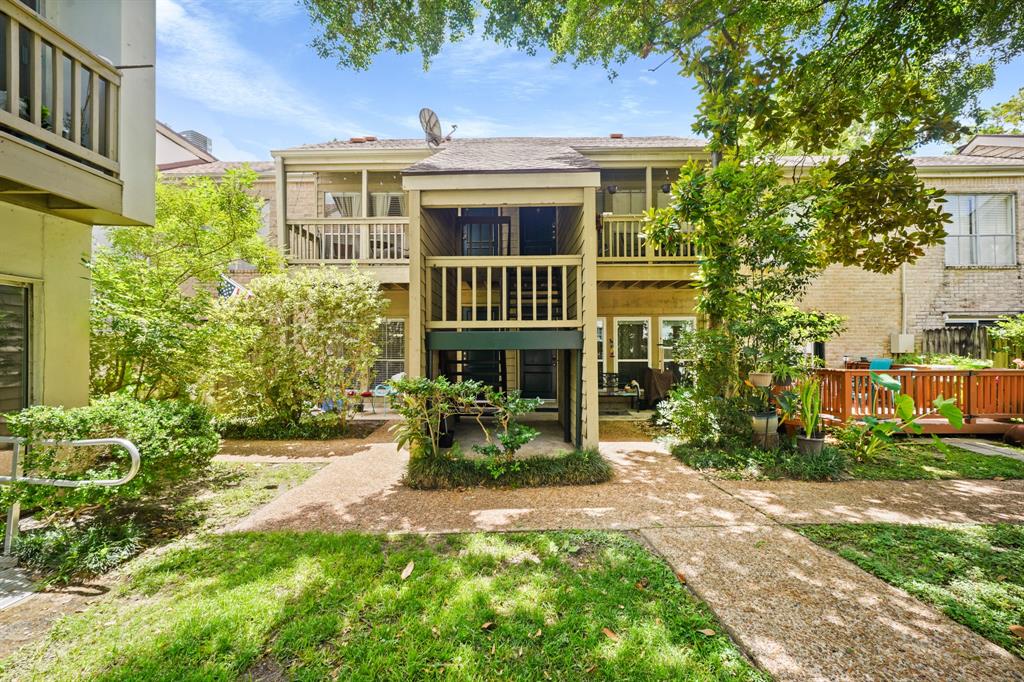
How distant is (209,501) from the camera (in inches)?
180

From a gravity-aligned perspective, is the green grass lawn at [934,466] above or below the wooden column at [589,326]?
below

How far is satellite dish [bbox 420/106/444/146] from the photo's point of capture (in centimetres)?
1071

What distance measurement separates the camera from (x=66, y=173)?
352 cm

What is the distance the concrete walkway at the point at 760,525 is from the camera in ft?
7.24

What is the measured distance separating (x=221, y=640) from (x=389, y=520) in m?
1.83

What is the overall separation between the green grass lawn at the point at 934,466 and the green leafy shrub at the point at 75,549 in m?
8.15

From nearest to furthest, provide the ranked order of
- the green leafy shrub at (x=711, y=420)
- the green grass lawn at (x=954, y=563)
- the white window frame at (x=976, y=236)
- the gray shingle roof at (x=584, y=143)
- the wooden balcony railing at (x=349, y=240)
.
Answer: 1. the green grass lawn at (x=954, y=563)
2. the green leafy shrub at (x=711, y=420)
3. the wooden balcony railing at (x=349, y=240)
4. the gray shingle roof at (x=584, y=143)
5. the white window frame at (x=976, y=236)

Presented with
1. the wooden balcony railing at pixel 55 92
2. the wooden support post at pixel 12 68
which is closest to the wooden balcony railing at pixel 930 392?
the wooden balcony railing at pixel 55 92

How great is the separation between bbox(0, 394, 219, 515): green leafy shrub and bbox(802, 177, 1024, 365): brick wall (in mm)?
13859

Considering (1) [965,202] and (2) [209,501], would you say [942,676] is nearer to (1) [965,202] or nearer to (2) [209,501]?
(2) [209,501]

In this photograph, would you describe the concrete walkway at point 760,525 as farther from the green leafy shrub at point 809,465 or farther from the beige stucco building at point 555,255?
the beige stucco building at point 555,255

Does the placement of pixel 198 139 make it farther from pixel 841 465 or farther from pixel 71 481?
pixel 841 465

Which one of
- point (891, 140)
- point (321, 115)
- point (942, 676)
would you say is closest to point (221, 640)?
point (942, 676)

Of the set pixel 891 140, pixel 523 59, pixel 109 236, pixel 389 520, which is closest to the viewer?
pixel 389 520
